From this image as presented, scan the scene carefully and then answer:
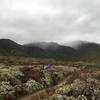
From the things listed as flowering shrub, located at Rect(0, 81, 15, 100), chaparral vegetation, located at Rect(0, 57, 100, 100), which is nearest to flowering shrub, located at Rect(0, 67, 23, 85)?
chaparral vegetation, located at Rect(0, 57, 100, 100)

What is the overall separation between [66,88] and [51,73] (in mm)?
20132

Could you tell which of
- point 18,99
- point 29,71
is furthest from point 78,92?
point 29,71

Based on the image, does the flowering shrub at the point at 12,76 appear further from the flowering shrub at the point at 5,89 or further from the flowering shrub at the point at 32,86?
the flowering shrub at the point at 32,86

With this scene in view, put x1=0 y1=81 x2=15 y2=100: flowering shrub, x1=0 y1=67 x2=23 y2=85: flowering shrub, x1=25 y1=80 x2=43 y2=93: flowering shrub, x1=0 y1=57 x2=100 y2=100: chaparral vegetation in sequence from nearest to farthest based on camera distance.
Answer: x1=0 y1=57 x2=100 y2=100: chaparral vegetation
x1=0 y1=81 x2=15 y2=100: flowering shrub
x1=25 y1=80 x2=43 y2=93: flowering shrub
x1=0 y1=67 x2=23 y2=85: flowering shrub

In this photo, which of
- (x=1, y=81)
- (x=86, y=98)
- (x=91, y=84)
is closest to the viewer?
(x=86, y=98)

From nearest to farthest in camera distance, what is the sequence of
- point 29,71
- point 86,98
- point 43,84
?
point 86,98 < point 43,84 < point 29,71

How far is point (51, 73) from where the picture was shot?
66.6m

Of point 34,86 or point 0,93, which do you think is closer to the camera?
point 0,93

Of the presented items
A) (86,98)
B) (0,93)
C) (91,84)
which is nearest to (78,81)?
(91,84)

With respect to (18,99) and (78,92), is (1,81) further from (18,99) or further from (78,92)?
(78,92)

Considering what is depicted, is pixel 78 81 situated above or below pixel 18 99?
above

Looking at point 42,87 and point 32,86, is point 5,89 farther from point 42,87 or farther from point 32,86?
point 42,87

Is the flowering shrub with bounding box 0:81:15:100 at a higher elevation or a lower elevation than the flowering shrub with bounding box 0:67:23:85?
lower

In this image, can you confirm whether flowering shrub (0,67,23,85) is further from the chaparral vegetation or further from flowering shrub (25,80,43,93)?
flowering shrub (25,80,43,93)
